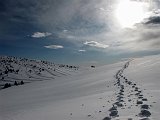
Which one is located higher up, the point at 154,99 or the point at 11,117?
the point at 154,99

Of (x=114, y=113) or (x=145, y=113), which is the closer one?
(x=145, y=113)

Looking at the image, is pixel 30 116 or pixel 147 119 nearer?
pixel 147 119

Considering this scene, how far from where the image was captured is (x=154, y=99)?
8281mm

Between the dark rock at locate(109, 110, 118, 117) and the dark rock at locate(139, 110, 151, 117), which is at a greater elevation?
the dark rock at locate(139, 110, 151, 117)

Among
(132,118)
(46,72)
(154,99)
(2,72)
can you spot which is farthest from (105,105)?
(46,72)

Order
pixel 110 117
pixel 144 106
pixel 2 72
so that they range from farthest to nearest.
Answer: pixel 2 72 < pixel 144 106 < pixel 110 117

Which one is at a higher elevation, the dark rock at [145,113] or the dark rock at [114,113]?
the dark rock at [145,113]

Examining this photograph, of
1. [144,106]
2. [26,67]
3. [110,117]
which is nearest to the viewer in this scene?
[110,117]

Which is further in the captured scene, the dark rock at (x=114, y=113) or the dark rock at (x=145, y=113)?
the dark rock at (x=114, y=113)

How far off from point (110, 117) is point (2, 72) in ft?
75.8

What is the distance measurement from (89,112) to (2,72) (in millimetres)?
22064

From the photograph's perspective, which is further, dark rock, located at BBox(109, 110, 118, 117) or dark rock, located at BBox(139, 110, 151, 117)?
dark rock, located at BBox(109, 110, 118, 117)

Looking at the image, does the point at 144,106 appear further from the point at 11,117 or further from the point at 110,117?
the point at 11,117

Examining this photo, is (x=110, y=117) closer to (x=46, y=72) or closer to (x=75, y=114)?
(x=75, y=114)
